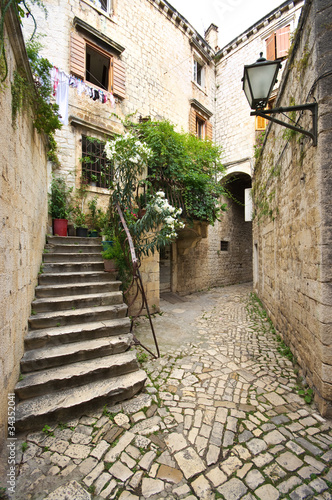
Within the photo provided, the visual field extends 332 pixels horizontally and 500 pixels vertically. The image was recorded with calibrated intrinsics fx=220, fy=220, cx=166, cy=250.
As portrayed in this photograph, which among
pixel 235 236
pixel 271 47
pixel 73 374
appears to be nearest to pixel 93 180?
pixel 73 374

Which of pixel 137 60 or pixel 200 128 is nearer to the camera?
pixel 137 60

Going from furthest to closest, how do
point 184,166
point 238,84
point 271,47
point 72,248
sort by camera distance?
point 238,84
point 271,47
point 184,166
point 72,248

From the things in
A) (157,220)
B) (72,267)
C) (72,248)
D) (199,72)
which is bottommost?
(72,267)

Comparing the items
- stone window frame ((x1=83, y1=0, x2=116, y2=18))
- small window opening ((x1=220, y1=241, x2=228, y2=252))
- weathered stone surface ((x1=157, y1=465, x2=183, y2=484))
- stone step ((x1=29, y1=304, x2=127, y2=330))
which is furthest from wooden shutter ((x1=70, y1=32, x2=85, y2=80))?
weathered stone surface ((x1=157, y1=465, x2=183, y2=484))

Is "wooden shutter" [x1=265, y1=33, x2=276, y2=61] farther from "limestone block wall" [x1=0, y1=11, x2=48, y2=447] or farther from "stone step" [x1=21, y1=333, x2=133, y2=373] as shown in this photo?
"stone step" [x1=21, y1=333, x2=133, y2=373]

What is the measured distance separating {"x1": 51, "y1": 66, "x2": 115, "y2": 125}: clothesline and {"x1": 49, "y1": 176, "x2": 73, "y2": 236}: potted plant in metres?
1.71

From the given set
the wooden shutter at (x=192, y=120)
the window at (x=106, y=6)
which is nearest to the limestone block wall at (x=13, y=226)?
the window at (x=106, y=6)

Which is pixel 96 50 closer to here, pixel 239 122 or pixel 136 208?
pixel 136 208

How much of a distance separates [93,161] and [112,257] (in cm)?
407

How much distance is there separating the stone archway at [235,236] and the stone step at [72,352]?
835 cm

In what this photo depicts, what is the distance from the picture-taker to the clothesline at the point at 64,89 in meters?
5.90

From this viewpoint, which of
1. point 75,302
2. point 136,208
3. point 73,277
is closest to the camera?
point 75,302

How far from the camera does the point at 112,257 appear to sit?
13.2 ft

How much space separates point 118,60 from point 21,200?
7.66m
